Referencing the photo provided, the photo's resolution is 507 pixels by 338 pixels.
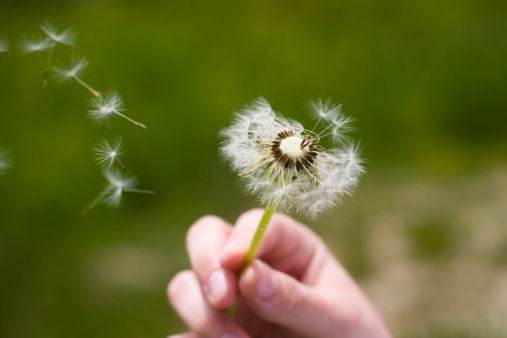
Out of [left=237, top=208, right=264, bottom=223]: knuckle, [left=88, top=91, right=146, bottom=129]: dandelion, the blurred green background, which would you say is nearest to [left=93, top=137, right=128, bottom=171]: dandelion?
[left=88, top=91, right=146, bottom=129]: dandelion

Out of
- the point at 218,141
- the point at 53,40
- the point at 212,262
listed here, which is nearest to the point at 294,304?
the point at 212,262

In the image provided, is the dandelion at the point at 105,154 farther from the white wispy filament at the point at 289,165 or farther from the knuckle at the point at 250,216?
the knuckle at the point at 250,216

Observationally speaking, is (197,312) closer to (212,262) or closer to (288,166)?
(212,262)

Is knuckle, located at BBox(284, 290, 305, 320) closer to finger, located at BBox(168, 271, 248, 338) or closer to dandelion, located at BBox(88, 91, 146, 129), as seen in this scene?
finger, located at BBox(168, 271, 248, 338)

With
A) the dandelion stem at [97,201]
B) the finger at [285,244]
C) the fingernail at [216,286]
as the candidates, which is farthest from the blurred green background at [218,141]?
the dandelion stem at [97,201]

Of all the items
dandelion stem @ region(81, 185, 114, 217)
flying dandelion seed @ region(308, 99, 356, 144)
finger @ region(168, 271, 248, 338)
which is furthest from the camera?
finger @ region(168, 271, 248, 338)

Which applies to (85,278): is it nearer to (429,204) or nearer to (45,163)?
(45,163)
